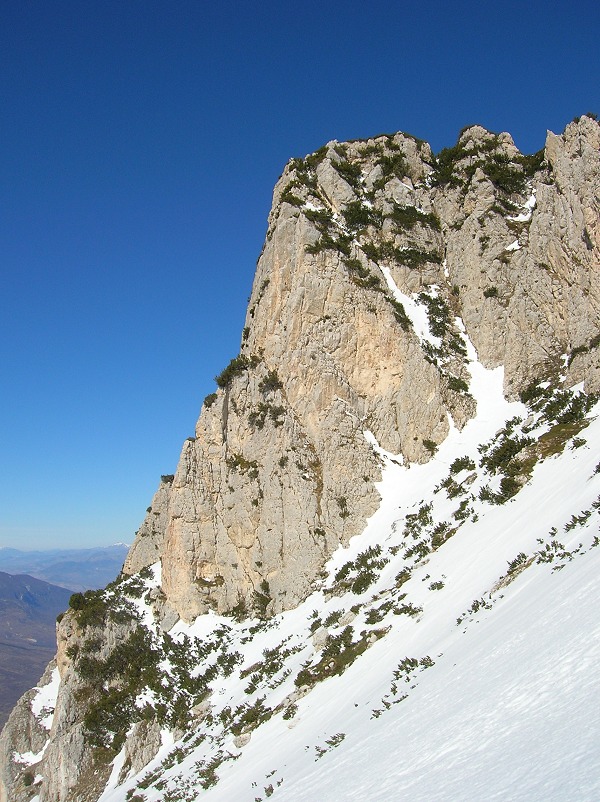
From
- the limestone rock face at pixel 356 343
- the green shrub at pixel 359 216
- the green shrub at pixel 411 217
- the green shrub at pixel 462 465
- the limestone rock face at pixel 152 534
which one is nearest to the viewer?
the green shrub at pixel 462 465

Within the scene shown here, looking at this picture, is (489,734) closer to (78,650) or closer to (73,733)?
(73,733)

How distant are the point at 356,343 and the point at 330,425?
6.53 metres

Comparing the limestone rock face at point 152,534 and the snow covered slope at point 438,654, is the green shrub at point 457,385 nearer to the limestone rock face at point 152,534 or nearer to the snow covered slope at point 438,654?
the snow covered slope at point 438,654

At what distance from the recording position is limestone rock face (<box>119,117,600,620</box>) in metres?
30.5

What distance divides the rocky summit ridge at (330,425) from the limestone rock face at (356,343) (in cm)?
14

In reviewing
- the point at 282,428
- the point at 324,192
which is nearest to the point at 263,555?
the point at 282,428

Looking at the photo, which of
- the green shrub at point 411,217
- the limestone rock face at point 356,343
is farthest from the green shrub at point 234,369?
the green shrub at point 411,217

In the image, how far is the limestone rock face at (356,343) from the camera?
100ft

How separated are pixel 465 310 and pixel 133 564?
3380 cm

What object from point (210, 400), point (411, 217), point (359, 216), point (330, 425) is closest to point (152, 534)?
point (210, 400)

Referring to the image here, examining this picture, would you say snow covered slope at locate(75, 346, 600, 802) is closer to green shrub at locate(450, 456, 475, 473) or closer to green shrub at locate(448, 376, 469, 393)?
green shrub at locate(450, 456, 475, 473)

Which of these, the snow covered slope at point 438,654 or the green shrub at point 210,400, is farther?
the green shrub at point 210,400

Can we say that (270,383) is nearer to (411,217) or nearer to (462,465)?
(462,465)

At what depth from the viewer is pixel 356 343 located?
116 ft
